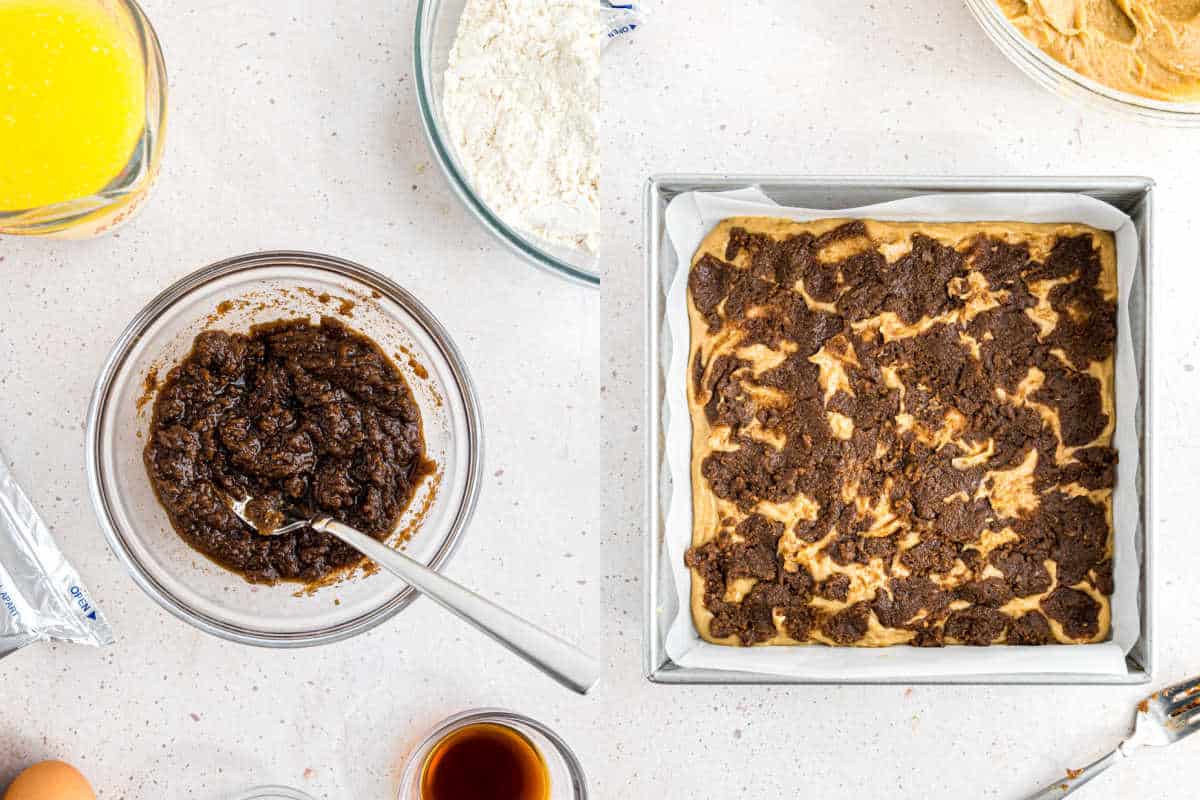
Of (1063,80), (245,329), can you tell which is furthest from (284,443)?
(1063,80)

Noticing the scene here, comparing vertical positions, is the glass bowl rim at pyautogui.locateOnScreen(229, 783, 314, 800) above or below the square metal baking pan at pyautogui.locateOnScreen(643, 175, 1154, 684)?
below

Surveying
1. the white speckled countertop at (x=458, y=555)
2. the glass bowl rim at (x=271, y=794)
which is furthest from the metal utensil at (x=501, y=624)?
the glass bowl rim at (x=271, y=794)

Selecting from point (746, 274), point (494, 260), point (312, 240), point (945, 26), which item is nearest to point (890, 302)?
point (746, 274)

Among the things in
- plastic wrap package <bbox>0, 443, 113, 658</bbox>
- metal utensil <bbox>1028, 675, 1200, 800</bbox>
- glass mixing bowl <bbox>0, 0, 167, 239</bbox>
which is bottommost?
metal utensil <bbox>1028, 675, 1200, 800</bbox>

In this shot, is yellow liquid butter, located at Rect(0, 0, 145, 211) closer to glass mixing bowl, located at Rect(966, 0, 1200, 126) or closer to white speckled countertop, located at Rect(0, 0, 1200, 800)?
white speckled countertop, located at Rect(0, 0, 1200, 800)

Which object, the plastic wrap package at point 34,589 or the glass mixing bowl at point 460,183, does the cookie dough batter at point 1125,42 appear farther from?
the plastic wrap package at point 34,589

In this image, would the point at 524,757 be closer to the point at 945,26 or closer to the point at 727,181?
the point at 727,181

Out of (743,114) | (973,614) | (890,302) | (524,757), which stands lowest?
(524,757)

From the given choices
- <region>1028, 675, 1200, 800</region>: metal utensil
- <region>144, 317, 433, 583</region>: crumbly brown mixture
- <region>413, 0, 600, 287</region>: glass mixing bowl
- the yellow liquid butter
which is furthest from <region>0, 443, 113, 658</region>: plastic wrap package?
<region>1028, 675, 1200, 800</region>: metal utensil
